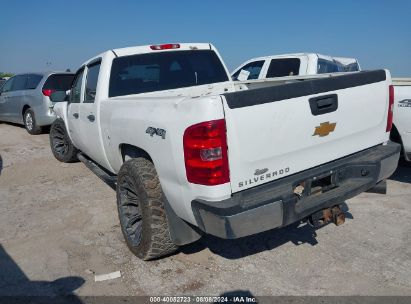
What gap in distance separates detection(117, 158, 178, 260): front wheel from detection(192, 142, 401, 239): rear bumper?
0.57 metres

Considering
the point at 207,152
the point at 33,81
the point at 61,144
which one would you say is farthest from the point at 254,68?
the point at 207,152

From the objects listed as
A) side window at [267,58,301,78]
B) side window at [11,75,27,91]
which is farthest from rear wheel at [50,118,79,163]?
side window at [267,58,301,78]

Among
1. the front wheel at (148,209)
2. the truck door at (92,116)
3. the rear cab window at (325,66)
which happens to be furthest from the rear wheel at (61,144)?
the rear cab window at (325,66)

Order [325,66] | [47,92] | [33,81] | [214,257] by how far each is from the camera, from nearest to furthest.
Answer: [214,257], [325,66], [47,92], [33,81]

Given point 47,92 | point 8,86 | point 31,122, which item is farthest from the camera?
point 8,86

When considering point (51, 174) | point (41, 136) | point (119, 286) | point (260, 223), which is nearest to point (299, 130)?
point (260, 223)

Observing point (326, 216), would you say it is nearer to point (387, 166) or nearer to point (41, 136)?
point (387, 166)

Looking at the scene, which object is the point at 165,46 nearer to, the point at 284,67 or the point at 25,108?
the point at 284,67

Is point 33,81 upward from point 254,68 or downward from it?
upward

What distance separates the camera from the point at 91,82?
4688 millimetres

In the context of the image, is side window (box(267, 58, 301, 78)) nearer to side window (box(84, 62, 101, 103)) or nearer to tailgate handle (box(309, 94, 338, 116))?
side window (box(84, 62, 101, 103))

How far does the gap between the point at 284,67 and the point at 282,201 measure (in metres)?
6.37

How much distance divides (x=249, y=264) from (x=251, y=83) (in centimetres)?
251

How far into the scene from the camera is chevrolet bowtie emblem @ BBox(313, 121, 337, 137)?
2.91 m
